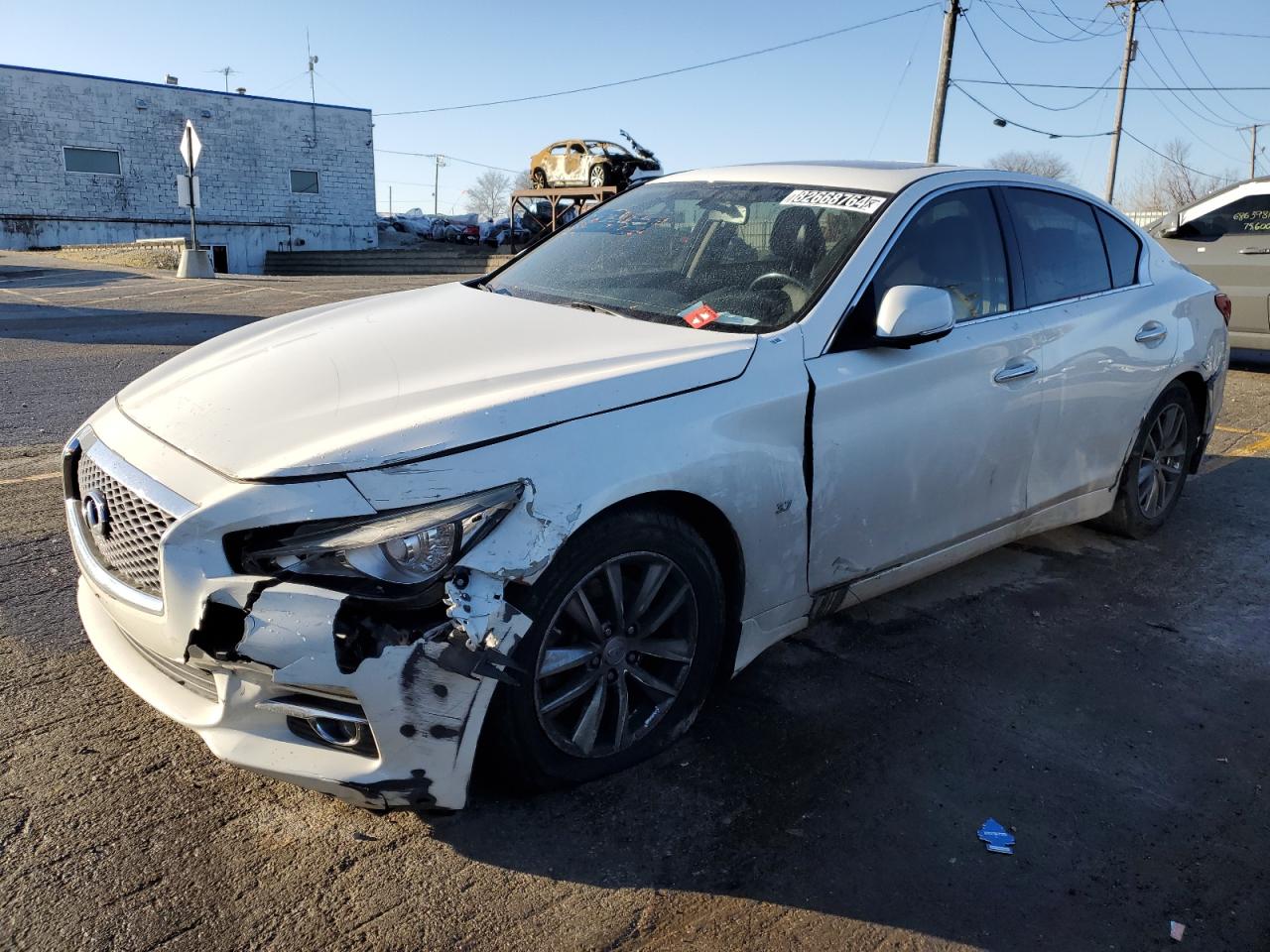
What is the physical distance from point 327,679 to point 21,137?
139ft

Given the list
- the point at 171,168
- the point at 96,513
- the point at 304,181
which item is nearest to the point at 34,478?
the point at 96,513

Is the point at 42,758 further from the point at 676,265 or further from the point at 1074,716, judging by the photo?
the point at 1074,716

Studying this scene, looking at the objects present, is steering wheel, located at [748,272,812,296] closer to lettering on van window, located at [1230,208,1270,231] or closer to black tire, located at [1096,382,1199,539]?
black tire, located at [1096,382,1199,539]

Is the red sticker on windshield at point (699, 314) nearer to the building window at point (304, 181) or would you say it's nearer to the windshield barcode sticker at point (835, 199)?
the windshield barcode sticker at point (835, 199)

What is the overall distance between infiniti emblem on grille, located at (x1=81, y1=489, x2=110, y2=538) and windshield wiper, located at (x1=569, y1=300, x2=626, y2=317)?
162 cm

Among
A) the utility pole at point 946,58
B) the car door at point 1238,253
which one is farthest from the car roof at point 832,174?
the utility pole at point 946,58

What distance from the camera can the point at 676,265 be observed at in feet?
12.1

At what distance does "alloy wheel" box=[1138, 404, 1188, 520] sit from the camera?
4.87 metres

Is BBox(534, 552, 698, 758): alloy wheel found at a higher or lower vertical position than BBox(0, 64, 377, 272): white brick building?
lower

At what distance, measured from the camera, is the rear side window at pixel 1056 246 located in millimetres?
4043

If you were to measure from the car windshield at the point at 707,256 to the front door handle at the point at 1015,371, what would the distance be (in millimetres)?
775

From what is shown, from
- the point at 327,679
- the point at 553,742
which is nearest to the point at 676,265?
the point at 553,742

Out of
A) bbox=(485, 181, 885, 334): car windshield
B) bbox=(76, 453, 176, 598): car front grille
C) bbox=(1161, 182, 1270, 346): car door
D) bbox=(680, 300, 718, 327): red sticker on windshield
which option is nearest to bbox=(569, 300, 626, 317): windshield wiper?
bbox=(485, 181, 885, 334): car windshield

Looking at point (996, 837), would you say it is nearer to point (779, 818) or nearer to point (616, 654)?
point (779, 818)
